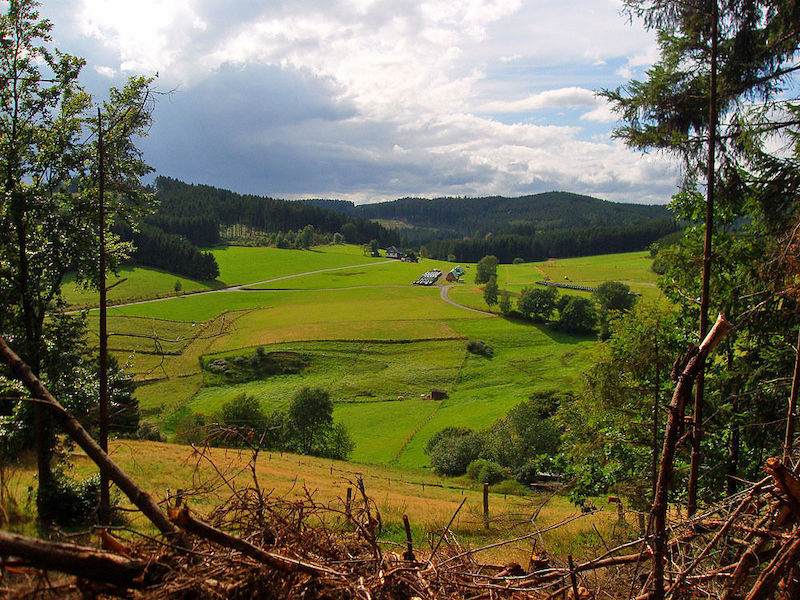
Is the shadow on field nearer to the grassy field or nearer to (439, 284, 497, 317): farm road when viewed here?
(439, 284, 497, 317): farm road

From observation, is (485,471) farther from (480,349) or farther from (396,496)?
(480,349)

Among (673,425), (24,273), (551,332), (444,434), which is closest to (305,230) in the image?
(551,332)

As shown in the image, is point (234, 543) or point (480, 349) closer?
point (234, 543)

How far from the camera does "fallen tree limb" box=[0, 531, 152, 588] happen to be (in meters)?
1.51

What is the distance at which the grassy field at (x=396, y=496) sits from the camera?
30.1 ft

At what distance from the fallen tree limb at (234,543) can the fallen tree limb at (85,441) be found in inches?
5.0

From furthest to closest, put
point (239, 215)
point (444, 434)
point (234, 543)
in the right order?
point (239, 215)
point (444, 434)
point (234, 543)

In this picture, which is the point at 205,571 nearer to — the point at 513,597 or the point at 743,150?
the point at 513,597

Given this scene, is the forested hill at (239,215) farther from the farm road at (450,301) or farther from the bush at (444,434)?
the bush at (444,434)

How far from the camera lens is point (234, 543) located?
2117mm

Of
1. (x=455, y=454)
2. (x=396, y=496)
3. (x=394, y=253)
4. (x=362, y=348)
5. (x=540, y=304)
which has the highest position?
(x=394, y=253)

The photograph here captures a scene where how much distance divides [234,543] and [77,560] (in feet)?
1.94

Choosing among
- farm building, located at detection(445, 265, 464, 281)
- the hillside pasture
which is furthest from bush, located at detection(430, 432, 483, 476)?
farm building, located at detection(445, 265, 464, 281)

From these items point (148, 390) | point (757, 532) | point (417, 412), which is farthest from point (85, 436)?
point (148, 390)
